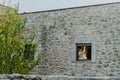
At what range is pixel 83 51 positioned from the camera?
1334 centimetres

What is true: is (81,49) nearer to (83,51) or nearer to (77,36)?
(83,51)

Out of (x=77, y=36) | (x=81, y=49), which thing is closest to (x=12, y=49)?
(x=77, y=36)

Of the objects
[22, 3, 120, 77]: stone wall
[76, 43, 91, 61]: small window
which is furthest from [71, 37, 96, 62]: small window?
[22, 3, 120, 77]: stone wall

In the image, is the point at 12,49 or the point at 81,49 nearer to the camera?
the point at 12,49

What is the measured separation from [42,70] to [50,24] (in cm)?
211

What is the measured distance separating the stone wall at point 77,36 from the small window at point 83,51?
27 cm

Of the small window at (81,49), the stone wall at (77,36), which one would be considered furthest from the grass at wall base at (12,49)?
the small window at (81,49)

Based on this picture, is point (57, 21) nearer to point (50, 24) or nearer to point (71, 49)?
point (50, 24)

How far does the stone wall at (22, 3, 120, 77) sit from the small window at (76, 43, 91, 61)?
0.27 metres

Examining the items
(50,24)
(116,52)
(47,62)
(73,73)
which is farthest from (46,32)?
(116,52)

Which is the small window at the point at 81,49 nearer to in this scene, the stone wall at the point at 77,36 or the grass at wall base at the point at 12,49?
the stone wall at the point at 77,36

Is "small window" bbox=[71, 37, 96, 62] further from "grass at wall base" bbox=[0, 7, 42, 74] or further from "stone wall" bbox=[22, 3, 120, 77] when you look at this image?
"grass at wall base" bbox=[0, 7, 42, 74]

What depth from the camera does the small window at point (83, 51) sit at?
13.2 meters

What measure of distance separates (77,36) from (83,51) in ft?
2.26
